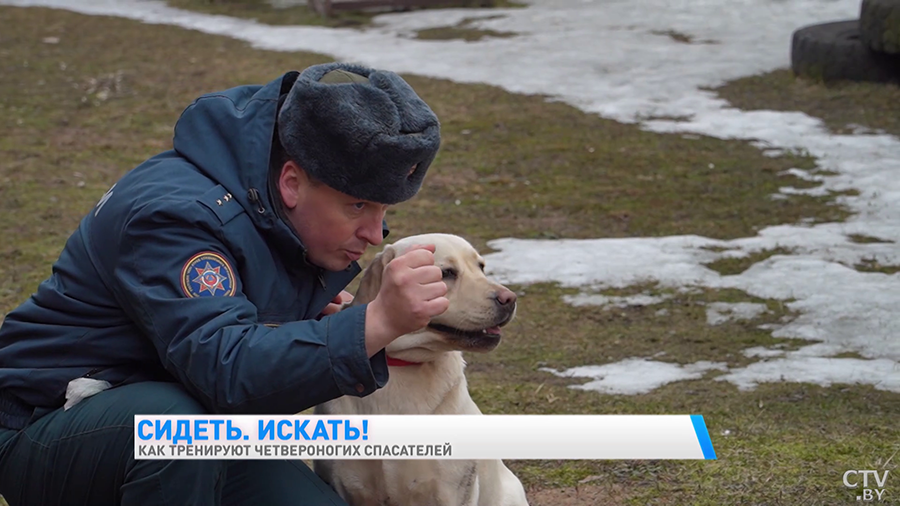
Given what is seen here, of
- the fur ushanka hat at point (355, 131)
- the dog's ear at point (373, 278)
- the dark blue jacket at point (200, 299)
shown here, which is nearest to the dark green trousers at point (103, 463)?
the dark blue jacket at point (200, 299)

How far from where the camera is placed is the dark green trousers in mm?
2432

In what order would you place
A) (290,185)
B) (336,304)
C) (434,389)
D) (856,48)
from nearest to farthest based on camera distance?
1. (290,185)
2. (434,389)
3. (336,304)
4. (856,48)

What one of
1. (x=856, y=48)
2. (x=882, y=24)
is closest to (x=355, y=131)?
(x=882, y=24)

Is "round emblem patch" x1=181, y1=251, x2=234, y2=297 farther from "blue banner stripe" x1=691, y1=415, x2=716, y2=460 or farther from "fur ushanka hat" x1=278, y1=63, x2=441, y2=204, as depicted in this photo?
"blue banner stripe" x1=691, y1=415, x2=716, y2=460

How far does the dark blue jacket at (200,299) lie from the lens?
2.32 meters

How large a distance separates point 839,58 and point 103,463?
9.10 metres

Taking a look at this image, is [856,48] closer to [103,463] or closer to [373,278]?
[373,278]

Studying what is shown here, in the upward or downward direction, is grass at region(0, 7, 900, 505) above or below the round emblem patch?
below

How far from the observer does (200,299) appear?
235 cm

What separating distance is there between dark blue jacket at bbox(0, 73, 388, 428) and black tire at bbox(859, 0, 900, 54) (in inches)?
314

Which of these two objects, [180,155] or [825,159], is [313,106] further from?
[825,159]

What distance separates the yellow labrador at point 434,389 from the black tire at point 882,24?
7.47 meters

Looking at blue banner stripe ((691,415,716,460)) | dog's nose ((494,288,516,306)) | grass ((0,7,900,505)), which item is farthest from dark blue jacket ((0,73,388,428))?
grass ((0,7,900,505))

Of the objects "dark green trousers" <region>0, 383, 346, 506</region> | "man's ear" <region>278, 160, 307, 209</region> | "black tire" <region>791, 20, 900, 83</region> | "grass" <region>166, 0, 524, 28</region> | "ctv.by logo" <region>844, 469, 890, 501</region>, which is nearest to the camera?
"dark green trousers" <region>0, 383, 346, 506</region>
